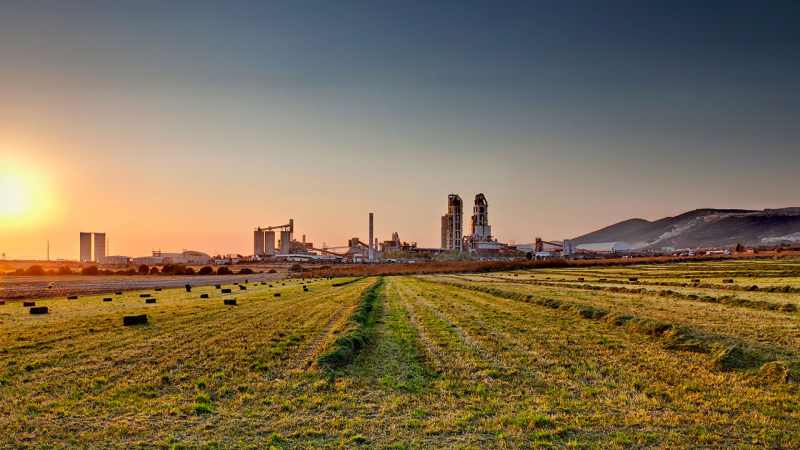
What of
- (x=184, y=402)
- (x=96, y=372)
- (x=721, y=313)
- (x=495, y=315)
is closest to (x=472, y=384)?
(x=184, y=402)

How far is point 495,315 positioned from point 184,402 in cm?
1981

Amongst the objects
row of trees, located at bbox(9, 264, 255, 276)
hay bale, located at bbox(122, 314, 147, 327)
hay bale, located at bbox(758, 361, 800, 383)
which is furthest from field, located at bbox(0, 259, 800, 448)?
row of trees, located at bbox(9, 264, 255, 276)

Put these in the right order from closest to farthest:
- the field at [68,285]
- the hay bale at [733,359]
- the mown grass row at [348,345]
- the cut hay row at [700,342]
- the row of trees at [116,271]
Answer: the hay bale at [733,359] → the cut hay row at [700,342] → the mown grass row at [348,345] → the field at [68,285] → the row of trees at [116,271]

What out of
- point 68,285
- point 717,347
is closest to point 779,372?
point 717,347

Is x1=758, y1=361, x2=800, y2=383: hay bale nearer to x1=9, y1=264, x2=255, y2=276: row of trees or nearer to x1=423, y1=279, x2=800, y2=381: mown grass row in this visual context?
x1=423, y1=279, x2=800, y2=381: mown grass row

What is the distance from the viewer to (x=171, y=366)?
52.7 feet

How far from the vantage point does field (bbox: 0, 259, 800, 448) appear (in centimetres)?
1005

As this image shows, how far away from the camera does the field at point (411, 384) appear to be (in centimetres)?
1005

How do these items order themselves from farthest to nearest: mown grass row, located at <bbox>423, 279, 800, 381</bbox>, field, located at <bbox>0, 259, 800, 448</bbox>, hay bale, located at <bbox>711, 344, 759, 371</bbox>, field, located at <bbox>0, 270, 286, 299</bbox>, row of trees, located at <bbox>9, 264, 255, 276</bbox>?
row of trees, located at <bbox>9, 264, 255, 276</bbox>, field, located at <bbox>0, 270, 286, 299</bbox>, hay bale, located at <bbox>711, 344, 759, 371</bbox>, mown grass row, located at <bbox>423, 279, 800, 381</bbox>, field, located at <bbox>0, 259, 800, 448</bbox>

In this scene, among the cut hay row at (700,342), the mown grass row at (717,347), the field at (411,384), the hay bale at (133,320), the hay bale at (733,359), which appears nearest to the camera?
the field at (411,384)

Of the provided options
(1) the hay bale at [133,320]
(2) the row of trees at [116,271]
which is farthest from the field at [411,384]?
(2) the row of trees at [116,271]

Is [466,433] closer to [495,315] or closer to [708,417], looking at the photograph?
[708,417]

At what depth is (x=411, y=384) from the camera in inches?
546

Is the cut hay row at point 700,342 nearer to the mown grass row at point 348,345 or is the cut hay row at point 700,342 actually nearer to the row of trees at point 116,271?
the mown grass row at point 348,345
